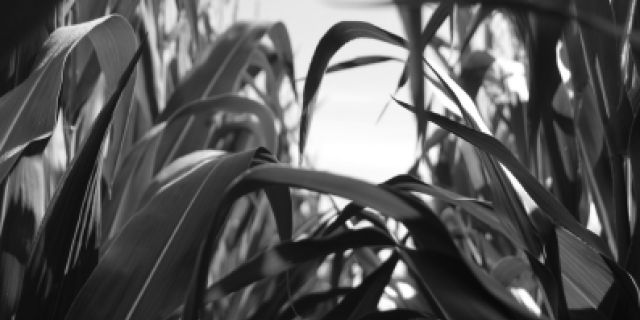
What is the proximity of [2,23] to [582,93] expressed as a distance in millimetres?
334

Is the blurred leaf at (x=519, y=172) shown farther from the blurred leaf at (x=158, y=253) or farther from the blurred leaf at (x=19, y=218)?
the blurred leaf at (x=19, y=218)

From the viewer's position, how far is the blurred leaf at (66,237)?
1.06 feet

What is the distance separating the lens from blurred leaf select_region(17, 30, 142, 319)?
1.06ft

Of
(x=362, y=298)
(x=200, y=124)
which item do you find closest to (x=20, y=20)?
(x=362, y=298)

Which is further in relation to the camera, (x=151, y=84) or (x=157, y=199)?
(x=151, y=84)

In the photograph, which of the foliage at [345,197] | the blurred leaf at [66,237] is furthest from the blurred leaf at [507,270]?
the blurred leaf at [66,237]

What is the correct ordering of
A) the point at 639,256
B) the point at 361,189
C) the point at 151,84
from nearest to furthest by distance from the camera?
the point at 361,189 < the point at 639,256 < the point at 151,84

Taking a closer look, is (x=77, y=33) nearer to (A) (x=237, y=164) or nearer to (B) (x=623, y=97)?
(A) (x=237, y=164)

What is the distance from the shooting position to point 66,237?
34 cm

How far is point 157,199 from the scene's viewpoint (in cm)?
32

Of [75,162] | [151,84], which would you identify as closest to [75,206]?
[75,162]

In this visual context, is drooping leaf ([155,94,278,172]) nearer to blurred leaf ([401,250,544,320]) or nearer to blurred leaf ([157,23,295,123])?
blurred leaf ([157,23,295,123])

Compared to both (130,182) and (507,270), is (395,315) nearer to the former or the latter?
(507,270)

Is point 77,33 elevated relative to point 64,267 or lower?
elevated
